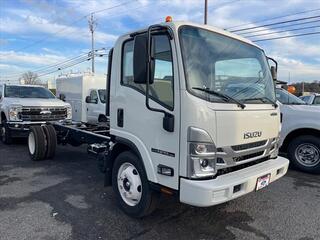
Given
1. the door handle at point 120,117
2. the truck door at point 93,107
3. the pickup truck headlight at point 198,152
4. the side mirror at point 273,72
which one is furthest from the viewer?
the truck door at point 93,107

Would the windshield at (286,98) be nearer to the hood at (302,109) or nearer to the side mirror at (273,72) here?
the hood at (302,109)

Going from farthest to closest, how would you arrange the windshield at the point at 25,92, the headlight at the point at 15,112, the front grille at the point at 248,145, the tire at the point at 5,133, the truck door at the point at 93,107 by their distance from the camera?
the truck door at the point at 93,107, the windshield at the point at 25,92, the tire at the point at 5,133, the headlight at the point at 15,112, the front grille at the point at 248,145

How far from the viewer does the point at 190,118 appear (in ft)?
11.4

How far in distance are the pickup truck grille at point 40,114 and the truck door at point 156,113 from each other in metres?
6.12

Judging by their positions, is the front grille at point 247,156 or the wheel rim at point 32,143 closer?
the front grille at point 247,156

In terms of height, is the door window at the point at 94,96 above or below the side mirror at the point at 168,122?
above

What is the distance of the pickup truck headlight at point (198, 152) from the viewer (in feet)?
11.4

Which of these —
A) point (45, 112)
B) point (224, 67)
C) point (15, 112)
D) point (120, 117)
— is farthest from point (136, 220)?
point (15, 112)

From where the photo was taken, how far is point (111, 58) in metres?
4.89

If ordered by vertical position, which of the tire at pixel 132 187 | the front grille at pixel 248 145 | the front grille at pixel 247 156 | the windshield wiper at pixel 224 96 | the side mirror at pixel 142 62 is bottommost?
the tire at pixel 132 187

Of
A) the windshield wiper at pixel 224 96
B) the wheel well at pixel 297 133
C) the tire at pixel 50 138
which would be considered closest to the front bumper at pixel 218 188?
the windshield wiper at pixel 224 96

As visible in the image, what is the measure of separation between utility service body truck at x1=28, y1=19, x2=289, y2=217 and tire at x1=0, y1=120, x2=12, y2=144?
21.3ft

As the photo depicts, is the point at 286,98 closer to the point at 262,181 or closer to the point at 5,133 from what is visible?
the point at 262,181

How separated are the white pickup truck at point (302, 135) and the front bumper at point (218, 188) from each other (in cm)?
348
